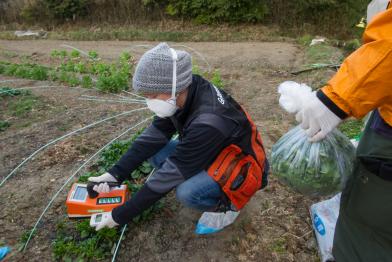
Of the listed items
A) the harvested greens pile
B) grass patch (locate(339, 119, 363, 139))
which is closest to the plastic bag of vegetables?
the harvested greens pile

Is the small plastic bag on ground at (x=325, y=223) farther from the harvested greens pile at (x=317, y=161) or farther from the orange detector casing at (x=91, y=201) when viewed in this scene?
the orange detector casing at (x=91, y=201)

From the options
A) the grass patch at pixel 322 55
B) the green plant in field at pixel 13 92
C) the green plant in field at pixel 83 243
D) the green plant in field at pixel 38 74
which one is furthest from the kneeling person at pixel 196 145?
the grass patch at pixel 322 55

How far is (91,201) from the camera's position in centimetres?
229

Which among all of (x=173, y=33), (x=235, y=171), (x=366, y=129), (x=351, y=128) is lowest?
(x=173, y=33)

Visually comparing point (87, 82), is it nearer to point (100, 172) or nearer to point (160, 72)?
point (100, 172)

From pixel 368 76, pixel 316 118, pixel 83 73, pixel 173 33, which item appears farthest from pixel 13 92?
pixel 173 33

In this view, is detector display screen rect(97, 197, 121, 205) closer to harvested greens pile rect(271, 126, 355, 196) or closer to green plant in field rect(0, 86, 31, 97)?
harvested greens pile rect(271, 126, 355, 196)

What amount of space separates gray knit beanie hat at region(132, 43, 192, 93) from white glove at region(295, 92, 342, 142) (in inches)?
27.1

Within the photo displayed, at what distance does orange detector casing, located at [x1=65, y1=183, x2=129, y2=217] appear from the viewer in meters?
2.27

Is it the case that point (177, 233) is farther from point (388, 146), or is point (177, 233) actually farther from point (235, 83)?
point (235, 83)

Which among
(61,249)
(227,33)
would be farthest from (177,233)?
(227,33)

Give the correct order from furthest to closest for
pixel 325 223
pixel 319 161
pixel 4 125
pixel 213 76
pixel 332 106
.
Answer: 1. pixel 213 76
2. pixel 4 125
3. pixel 325 223
4. pixel 319 161
5. pixel 332 106

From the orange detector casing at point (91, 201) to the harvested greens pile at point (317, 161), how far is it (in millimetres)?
1044

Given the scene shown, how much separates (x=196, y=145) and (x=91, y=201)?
2.78ft
